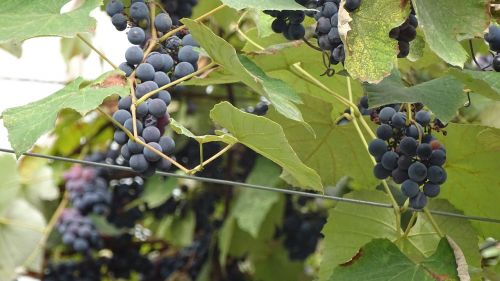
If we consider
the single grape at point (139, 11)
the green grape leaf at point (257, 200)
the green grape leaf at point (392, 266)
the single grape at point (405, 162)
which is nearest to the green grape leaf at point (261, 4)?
the single grape at point (139, 11)

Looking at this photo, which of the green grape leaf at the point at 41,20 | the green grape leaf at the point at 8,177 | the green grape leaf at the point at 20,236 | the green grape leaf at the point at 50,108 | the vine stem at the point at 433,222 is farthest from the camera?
the green grape leaf at the point at 8,177

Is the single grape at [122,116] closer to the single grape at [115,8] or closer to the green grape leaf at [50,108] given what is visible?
the green grape leaf at [50,108]

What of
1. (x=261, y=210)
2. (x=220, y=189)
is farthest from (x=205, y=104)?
(x=261, y=210)

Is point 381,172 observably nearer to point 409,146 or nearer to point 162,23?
point 409,146

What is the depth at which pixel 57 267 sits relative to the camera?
2100 mm

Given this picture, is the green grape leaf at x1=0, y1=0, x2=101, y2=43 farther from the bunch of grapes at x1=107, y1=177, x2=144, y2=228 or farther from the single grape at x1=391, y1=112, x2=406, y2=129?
the bunch of grapes at x1=107, y1=177, x2=144, y2=228

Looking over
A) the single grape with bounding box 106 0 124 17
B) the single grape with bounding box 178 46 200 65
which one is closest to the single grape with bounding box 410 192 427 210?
the single grape with bounding box 178 46 200 65

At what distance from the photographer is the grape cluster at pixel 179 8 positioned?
127 centimetres

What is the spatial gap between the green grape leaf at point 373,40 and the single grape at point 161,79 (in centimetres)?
20

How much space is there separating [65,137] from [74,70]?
0.20m

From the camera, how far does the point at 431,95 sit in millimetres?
1081

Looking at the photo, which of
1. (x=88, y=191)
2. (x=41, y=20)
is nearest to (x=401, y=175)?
(x=41, y=20)

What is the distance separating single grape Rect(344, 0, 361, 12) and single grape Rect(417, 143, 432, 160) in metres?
0.19

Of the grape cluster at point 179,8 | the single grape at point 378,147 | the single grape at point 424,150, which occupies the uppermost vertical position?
the grape cluster at point 179,8
